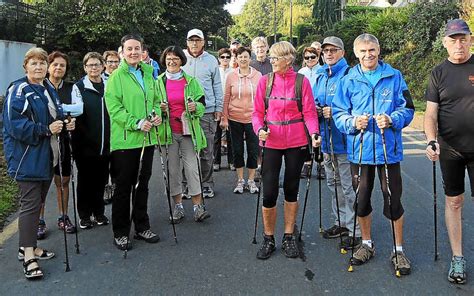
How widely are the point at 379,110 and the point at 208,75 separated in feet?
9.92

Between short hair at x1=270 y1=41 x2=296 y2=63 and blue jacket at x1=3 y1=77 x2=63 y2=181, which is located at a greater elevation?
short hair at x1=270 y1=41 x2=296 y2=63

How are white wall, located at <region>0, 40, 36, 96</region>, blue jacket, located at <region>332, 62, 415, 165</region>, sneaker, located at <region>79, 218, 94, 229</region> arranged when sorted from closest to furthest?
1. blue jacket, located at <region>332, 62, 415, 165</region>
2. sneaker, located at <region>79, 218, 94, 229</region>
3. white wall, located at <region>0, 40, 36, 96</region>

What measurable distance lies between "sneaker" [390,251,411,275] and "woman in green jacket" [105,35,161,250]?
94.3 inches

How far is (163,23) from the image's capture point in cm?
2117

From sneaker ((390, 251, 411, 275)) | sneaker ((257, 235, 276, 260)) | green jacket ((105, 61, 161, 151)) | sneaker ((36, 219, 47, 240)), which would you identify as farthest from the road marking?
sneaker ((390, 251, 411, 275))

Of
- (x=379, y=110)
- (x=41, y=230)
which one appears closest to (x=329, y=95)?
(x=379, y=110)

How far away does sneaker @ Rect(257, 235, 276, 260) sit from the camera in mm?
4720

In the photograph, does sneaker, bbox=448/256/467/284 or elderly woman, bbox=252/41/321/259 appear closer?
sneaker, bbox=448/256/467/284

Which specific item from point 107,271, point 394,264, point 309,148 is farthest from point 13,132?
point 394,264

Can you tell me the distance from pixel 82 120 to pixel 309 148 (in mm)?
2550

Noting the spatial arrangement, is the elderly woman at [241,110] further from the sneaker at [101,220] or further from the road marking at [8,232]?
the road marking at [8,232]

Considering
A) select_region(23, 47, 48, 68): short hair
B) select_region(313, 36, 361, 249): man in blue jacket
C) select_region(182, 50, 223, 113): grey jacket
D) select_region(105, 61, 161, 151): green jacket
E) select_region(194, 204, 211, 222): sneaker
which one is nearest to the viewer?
select_region(23, 47, 48, 68): short hair

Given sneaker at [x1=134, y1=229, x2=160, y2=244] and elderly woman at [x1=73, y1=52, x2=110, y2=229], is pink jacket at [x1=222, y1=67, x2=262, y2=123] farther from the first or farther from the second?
sneaker at [x1=134, y1=229, x2=160, y2=244]

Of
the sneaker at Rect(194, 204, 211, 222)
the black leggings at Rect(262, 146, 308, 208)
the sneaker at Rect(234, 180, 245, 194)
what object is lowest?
the sneaker at Rect(194, 204, 211, 222)
